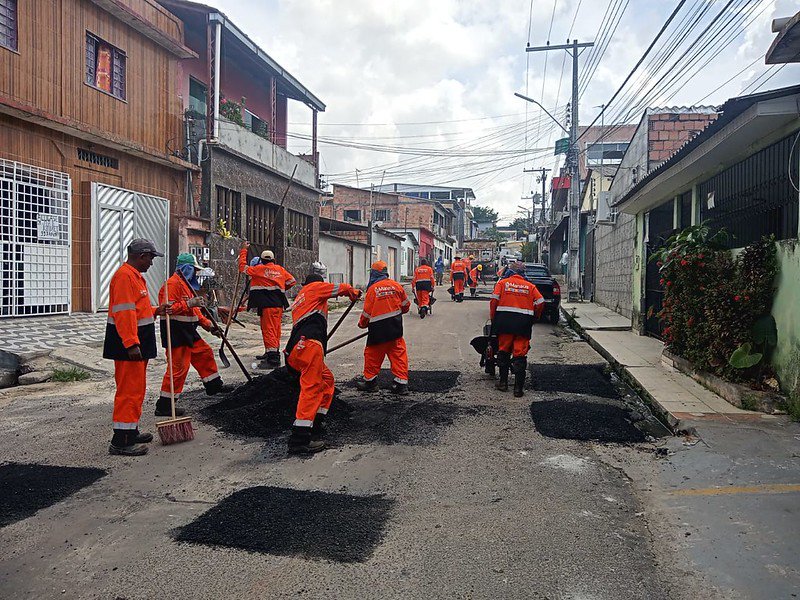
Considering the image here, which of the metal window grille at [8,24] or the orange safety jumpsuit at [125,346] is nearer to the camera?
the orange safety jumpsuit at [125,346]

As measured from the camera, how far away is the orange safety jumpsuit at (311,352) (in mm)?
5316

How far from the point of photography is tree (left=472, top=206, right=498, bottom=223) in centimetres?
9519

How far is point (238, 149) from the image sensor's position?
54.7 ft

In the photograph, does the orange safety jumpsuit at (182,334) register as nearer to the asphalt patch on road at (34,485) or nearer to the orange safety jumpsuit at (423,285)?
the asphalt patch on road at (34,485)

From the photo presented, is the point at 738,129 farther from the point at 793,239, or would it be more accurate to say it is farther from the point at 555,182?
the point at 555,182

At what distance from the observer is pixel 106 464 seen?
16.5 feet

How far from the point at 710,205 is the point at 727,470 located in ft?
17.3

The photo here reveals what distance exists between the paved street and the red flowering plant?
48.1 inches

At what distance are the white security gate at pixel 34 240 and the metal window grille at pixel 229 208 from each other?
480 cm

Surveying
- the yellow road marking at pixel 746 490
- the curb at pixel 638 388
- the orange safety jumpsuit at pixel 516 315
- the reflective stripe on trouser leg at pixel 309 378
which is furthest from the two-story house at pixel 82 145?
the yellow road marking at pixel 746 490

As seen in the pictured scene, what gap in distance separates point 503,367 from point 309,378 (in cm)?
317

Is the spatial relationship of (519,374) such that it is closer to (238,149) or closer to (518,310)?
(518,310)

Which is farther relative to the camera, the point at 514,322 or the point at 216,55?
the point at 216,55

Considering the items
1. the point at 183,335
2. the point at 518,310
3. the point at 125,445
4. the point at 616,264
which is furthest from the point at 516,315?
the point at 616,264
